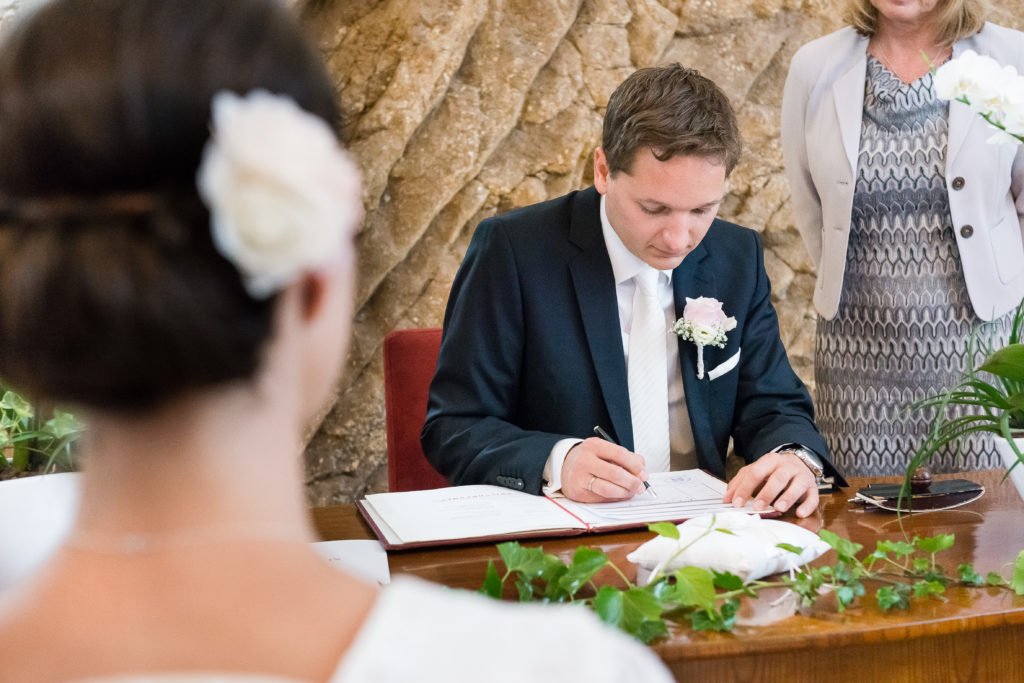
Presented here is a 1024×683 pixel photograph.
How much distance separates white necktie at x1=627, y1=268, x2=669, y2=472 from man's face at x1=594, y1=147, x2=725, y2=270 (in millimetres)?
129

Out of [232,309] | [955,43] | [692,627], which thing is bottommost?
[692,627]

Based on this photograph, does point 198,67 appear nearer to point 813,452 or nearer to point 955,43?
point 813,452

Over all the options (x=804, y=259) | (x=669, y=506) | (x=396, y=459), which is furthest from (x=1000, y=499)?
(x=804, y=259)

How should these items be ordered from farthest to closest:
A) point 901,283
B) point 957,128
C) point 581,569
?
point 901,283 < point 957,128 < point 581,569

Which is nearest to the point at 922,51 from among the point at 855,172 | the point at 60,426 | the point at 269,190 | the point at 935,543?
the point at 855,172

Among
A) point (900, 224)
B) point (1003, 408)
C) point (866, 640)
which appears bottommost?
point (866, 640)

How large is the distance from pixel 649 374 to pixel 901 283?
36.6 inches

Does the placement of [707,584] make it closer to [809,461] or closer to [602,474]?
[602,474]

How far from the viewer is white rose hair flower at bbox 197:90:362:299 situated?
0.68 meters

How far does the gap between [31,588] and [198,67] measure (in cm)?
37

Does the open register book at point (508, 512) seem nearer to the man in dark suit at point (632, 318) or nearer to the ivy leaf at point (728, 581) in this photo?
the man in dark suit at point (632, 318)

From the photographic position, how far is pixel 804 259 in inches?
171

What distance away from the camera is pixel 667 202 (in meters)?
2.44

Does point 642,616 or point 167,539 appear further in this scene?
point 642,616
